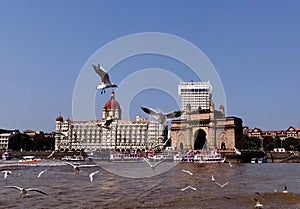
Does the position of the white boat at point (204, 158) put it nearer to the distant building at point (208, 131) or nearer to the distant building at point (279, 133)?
the distant building at point (208, 131)

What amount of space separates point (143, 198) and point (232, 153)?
180ft

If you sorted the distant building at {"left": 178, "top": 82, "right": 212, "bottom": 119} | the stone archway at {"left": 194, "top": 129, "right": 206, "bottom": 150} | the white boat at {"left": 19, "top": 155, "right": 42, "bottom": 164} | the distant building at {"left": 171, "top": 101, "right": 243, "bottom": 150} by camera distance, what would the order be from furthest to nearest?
1. the distant building at {"left": 178, "top": 82, "right": 212, "bottom": 119}
2. the stone archway at {"left": 194, "top": 129, "right": 206, "bottom": 150}
3. the distant building at {"left": 171, "top": 101, "right": 243, "bottom": 150}
4. the white boat at {"left": 19, "top": 155, "right": 42, "bottom": 164}

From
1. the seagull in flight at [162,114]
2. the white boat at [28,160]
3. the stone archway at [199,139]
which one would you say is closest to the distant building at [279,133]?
the stone archway at [199,139]

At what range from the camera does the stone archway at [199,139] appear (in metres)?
81.8

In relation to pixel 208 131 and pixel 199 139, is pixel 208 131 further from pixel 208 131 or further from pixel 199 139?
pixel 199 139

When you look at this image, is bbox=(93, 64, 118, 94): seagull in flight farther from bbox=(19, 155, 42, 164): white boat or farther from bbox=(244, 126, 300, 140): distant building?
bbox=(244, 126, 300, 140): distant building

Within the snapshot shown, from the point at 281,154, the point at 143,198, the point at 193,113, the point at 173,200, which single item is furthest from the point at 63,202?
the point at 193,113

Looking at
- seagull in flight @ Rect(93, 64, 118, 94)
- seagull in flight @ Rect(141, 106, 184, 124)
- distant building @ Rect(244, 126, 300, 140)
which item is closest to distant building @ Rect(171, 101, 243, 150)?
distant building @ Rect(244, 126, 300, 140)

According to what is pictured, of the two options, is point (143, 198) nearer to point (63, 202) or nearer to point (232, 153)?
point (63, 202)

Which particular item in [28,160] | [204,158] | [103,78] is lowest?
[28,160]

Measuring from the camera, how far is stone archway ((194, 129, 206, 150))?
3219 inches

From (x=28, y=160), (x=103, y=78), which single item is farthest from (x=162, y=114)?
(x=28, y=160)

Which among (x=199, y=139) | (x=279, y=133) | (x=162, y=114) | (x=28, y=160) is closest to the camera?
(x=162, y=114)

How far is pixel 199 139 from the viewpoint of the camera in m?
84.7
